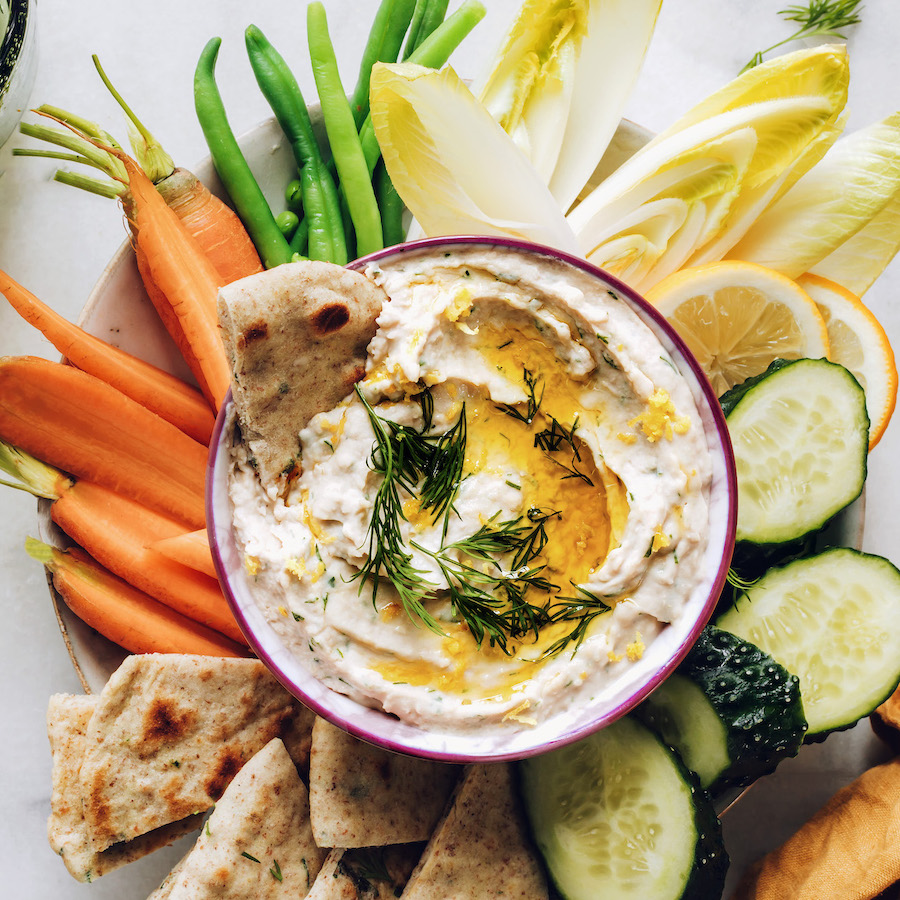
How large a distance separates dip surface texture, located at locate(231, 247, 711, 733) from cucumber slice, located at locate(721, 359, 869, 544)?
0.41 meters

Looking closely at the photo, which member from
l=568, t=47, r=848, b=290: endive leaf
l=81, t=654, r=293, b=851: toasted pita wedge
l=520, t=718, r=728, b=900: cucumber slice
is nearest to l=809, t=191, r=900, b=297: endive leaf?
l=568, t=47, r=848, b=290: endive leaf

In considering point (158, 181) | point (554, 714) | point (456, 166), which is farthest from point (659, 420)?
point (158, 181)

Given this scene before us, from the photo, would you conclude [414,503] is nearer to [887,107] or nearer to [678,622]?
[678,622]

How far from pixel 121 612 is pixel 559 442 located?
1423 mm

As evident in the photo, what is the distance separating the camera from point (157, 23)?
3189 millimetres

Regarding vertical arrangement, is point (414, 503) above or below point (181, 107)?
below

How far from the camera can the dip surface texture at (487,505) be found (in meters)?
2.10

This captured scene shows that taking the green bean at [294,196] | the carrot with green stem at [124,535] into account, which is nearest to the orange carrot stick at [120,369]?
the carrot with green stem at [124,535]

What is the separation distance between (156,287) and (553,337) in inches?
52.0

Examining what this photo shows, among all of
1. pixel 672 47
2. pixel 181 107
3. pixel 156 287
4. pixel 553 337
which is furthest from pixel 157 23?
pixel 553 337

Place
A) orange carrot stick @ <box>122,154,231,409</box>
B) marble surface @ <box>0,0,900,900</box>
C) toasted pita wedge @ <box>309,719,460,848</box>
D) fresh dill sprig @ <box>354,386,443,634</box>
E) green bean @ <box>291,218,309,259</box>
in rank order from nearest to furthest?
fresh dill sprig @ <box>354,386,443,634</box>
toasted pita wedge @ <box>309,719,460,848</box>
orange carrot stick @ <box>122,154,231,409</box>
green bean @ <box>291,218,309,259</box>
marble surface @ <box>0,0,900,900</box>

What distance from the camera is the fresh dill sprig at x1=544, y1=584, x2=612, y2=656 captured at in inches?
83.0

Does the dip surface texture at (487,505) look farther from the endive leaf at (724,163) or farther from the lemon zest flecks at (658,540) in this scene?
the endive leaf at (724,163)

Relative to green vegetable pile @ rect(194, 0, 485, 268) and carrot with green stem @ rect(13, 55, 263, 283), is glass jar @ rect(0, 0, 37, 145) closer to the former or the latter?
carrot with green stem @ rect(13, 55, 263, 283)
